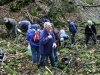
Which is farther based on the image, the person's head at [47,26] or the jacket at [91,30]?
the jacket at [91,30]

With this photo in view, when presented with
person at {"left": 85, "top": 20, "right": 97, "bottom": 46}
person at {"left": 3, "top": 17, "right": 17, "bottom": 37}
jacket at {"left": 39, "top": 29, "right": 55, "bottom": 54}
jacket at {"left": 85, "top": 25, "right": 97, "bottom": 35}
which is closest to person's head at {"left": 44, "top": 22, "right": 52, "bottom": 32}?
jacket at {"left": 39, "top": 29, "right": 55, "bottom": 54}

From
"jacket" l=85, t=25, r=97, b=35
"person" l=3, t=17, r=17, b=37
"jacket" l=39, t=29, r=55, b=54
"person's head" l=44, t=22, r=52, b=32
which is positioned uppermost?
"person's head" l=44, t=22, r=52, b=32

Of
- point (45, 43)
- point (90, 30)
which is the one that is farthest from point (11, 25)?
point (45, 43)

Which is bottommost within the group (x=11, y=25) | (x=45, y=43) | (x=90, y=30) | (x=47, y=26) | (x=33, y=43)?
(x=90, y=30)

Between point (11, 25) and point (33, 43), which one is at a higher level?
point (33, 43)

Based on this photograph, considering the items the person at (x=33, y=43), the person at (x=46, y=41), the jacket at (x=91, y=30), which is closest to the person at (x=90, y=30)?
the jacket at (x=91, y=30)

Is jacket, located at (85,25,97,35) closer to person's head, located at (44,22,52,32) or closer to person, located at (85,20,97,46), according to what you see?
person, located at (85,20,97,46)

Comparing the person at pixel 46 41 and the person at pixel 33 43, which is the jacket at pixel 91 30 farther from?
the person at pixel 46 41

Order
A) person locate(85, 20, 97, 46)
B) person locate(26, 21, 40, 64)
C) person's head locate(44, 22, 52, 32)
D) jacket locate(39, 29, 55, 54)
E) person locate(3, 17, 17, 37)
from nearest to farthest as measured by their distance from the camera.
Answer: person's head locate(44, 22, 52, 32), jacket locate(39, 29, 55, 54), person locate(26, 21, 40, 64), person locate(3, 17, 17, 37), person locate(85, 20, 97, 46)

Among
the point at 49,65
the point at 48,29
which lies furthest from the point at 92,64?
the point at 48,29

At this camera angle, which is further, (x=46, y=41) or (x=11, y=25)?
(x=11, y=25)

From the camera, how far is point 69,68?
30.8 ft

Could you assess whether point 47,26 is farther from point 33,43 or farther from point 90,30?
point 90,30

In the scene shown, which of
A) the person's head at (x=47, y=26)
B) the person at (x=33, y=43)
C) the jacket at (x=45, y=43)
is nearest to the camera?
the person's head at (x=47, y=26)
